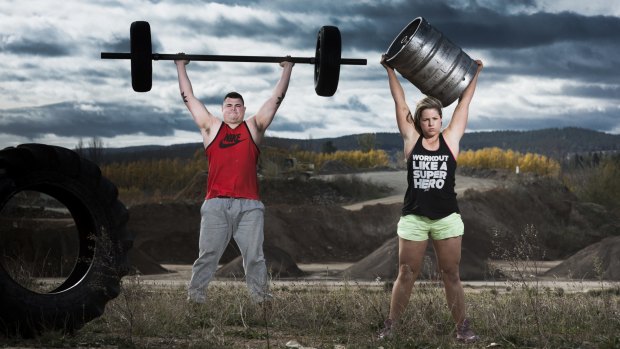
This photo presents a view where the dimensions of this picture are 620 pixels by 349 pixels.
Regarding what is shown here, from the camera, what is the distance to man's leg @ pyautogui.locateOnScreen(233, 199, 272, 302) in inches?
370

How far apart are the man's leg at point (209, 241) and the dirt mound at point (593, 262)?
10.4 meters

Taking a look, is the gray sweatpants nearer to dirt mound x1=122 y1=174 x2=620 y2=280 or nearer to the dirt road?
dirt mound x1=122 y1=174 x2=620 y2=280

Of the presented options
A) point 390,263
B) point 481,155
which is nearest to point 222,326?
point 390,263

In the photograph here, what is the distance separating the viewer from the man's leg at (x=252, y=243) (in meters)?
9.41

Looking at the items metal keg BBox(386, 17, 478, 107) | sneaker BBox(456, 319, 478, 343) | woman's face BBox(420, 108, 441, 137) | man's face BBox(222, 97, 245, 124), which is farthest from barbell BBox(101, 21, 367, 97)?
sneaker BBox(456, 319, 478, 343)

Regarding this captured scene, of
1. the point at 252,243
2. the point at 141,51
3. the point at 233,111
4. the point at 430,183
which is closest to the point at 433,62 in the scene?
the point at 430,183

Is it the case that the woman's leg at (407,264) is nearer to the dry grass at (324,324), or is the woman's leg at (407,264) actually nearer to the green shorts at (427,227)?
the green shorts at (427,227)

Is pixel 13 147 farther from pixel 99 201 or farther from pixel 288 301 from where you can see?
pixel 288 301

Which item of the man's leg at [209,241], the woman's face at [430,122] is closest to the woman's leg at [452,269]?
the woman's face at [430,122]

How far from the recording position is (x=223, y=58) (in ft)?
31.9

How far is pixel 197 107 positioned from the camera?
9797mm

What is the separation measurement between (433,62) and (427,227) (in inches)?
66.2

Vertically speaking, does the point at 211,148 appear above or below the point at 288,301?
above

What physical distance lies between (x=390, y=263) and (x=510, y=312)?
8.90 m
